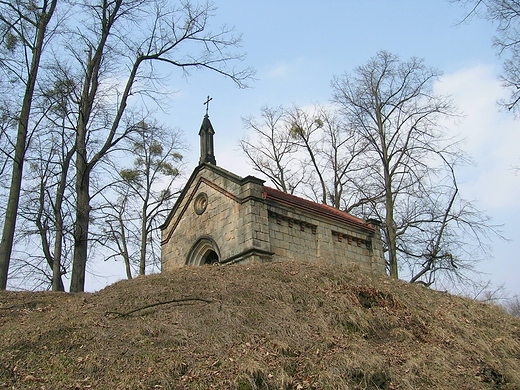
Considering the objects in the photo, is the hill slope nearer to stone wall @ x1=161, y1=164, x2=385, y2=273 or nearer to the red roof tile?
stone wall @ x1=161, y1=164, x2=385, y2=273

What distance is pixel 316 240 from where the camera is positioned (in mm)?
16469

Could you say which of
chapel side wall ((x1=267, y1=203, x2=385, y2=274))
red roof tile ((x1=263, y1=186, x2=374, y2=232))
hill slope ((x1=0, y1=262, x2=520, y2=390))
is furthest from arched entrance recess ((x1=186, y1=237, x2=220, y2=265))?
hill slope ((x1=0, y1=262, x2=520, y2=390))

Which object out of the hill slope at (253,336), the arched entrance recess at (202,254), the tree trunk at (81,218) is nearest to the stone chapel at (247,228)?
the arched entrance recess at (202,254)

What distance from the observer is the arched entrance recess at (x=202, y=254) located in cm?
1641

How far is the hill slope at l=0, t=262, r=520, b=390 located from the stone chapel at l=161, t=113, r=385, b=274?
190cm

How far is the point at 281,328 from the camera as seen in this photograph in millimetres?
9414

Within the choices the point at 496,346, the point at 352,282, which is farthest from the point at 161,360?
the point at 496,346

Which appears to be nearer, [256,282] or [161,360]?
[161,360]

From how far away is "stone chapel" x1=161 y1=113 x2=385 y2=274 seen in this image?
48.4ft

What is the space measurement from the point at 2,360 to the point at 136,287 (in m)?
4.28

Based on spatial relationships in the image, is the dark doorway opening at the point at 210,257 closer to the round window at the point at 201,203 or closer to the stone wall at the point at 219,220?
the stone wall at the point at 219,220

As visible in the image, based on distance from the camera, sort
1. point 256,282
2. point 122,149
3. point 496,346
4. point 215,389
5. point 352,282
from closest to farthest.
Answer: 1. point 215,389
2. point 496,346
3. point 256,282
4. point 352,282
5. point 122,149

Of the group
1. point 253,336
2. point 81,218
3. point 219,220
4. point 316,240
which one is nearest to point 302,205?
point 316,240

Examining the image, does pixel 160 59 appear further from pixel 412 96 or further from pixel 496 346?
pixel 496 346
